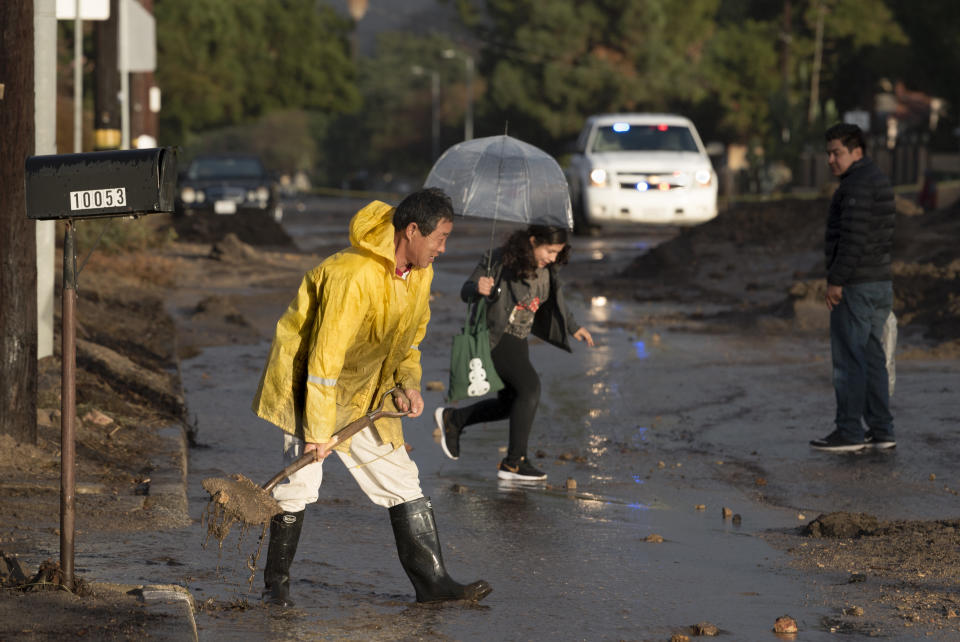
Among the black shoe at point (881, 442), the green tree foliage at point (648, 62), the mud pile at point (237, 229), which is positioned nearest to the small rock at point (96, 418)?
the black shoe at point (881, 442)

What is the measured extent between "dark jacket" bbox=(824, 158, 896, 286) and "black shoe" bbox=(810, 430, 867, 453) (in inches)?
38.5

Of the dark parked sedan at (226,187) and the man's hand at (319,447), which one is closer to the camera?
the man's hand at (319,447)

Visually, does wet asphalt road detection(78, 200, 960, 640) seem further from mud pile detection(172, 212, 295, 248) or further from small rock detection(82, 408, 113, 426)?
mud pile detection(172, 212, 295, 248)

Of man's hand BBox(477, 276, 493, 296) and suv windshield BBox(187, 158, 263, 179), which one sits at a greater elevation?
man's hand BBox(477, 276, 493, 296)

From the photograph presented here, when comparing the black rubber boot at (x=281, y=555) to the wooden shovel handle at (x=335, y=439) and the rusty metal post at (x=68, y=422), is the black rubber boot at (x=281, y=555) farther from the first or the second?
the rusty metal post at (x=68, y=422)

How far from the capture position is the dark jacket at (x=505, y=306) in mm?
8609

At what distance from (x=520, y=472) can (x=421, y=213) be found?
3451 millimetres

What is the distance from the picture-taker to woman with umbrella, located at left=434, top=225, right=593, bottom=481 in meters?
8.55

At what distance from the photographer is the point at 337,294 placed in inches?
216

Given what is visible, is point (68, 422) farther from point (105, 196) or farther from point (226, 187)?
point (226, 187)

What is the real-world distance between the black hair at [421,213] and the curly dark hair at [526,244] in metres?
2.88

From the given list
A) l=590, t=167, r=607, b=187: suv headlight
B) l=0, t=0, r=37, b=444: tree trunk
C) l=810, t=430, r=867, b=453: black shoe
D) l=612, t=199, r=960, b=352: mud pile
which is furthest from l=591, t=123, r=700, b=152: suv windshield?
l=0, t=0, r=37, b=444: tree trunk

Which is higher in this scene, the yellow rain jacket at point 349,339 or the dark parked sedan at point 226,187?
the yellow rain jacket at point 349,339

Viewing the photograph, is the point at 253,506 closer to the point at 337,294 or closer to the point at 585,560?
the point at 337,294
